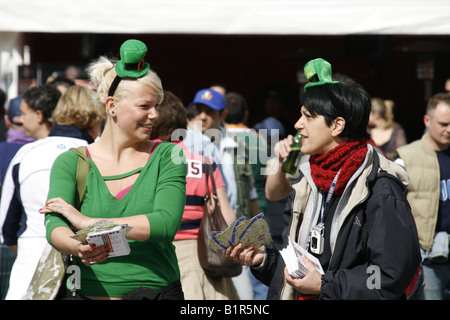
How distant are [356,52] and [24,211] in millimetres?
6093

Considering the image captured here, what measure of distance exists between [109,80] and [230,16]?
2.96 meters

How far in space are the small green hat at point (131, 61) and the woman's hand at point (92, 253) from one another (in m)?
0.74

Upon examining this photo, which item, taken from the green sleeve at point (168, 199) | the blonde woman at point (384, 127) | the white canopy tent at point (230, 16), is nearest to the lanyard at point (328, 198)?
the green sleeve at point (168, 199)

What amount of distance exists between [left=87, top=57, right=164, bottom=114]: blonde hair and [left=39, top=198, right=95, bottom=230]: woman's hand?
506 mm

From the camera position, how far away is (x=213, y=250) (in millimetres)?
3852

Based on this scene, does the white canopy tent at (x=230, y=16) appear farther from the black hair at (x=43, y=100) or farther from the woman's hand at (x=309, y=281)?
the woman's hand at (x=309, y=281)

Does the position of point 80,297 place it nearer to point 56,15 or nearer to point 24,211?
point 24,211

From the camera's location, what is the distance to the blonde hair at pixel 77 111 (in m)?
3.92

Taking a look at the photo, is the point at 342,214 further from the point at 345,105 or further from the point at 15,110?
the point at 15,110

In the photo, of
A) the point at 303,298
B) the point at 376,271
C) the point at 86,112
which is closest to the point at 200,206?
the point at 86,112

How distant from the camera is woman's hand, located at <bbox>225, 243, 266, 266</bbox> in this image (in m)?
2.51

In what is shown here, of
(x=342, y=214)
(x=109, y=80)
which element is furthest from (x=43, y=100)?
(x=342, y=214)

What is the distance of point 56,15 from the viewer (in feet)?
17.5

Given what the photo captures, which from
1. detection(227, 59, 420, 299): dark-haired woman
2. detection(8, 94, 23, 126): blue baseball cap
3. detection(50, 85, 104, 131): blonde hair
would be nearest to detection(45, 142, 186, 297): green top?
detection(227, 59, 420, 299): dark-haired woman
